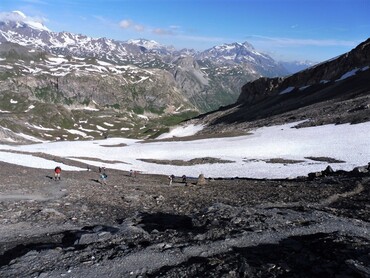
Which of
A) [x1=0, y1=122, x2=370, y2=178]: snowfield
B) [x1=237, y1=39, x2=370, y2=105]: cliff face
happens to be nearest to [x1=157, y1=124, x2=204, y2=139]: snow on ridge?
[x1=237, y1=39, x2=370, y2=105]: cliff face

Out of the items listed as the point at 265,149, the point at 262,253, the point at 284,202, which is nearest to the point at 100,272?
the point at 262,253

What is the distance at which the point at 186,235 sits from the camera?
50.1 feet

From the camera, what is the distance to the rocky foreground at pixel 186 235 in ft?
38.8

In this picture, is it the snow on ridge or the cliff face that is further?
the snow on ridge

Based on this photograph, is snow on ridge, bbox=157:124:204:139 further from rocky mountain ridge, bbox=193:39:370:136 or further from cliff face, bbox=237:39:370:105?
cliff face, bbox=237:39:370:105

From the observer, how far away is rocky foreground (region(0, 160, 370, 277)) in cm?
1184

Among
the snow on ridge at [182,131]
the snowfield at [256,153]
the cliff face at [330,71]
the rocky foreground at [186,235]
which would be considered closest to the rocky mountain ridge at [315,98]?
the cliff face at [330,71]

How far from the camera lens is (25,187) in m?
28.9

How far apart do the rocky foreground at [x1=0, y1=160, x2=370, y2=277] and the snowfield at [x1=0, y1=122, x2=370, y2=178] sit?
20.1 meters

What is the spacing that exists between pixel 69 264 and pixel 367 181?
2268cm

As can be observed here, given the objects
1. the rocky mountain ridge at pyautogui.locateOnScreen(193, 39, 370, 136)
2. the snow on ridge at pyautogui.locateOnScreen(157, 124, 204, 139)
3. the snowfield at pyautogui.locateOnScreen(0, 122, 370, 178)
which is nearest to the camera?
the snowfield at pyautogui.locateOnScreen(0, 122, 370, 178)

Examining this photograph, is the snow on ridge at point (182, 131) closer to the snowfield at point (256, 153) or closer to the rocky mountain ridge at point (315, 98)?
the rocky mountain ridge at point (315, 98)

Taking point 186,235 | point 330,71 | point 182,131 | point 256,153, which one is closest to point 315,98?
point 330,71

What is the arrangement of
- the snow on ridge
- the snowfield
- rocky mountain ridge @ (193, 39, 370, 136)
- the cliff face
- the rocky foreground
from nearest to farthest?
the rocky foreground
the snowfield
rocky mountain ridge @ (193, 39, 370, 136)
the cliff face
the snow on ridge
